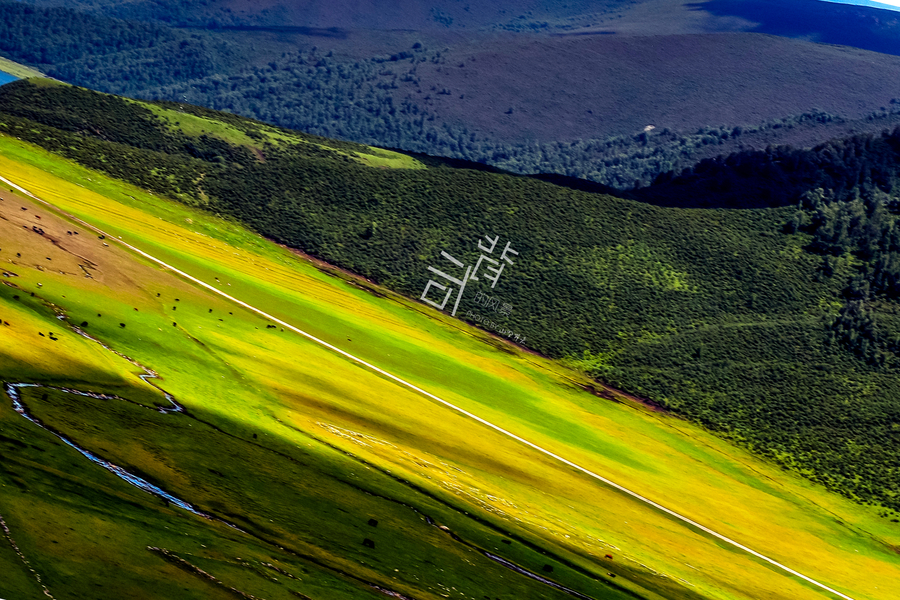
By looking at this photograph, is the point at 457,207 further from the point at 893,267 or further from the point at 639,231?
the point at 893,267

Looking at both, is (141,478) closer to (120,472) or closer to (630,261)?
(120,472)

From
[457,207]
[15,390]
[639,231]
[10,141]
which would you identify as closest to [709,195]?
[639,231]

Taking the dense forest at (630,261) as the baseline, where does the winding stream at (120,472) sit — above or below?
below

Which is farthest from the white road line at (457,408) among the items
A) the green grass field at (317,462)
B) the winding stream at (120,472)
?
the winding stream at (120,472)

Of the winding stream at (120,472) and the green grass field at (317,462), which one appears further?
the winding stream at (120,472)

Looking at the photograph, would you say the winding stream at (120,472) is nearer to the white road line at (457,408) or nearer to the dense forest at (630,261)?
the white road line at (457,408)
